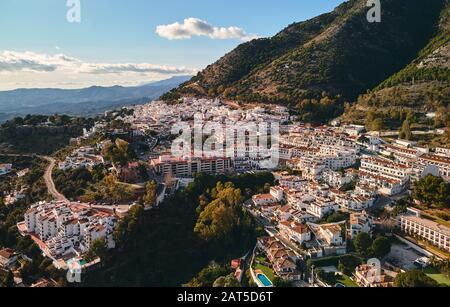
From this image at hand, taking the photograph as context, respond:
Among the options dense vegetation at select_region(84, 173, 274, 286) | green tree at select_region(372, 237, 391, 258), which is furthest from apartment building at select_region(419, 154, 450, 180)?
dense vegetation at select_region(84, 173, 274, 286)

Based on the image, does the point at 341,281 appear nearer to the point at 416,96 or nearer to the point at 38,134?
the point at 416,96

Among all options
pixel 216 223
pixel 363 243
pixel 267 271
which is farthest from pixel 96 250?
pixel 363 243

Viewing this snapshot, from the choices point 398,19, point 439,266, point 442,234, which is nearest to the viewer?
point 439,266

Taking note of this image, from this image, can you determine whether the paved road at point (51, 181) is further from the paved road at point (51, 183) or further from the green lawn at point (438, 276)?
the green lawn at point (438, 276)

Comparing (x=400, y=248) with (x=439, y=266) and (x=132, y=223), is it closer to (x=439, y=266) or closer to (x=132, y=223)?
(x=439, y=266)

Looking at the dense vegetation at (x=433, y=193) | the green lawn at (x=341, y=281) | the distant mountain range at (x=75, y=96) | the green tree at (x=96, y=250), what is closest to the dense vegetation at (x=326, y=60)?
the dense vegetation at (x=433, y=193)
